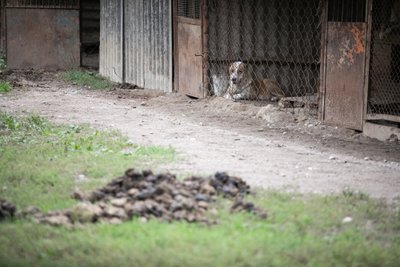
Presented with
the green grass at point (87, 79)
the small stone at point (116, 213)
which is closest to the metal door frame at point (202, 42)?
the green grass at point (87, 79)

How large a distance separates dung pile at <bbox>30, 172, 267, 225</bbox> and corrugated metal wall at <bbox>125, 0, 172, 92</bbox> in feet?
28.1

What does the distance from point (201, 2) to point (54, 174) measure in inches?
274

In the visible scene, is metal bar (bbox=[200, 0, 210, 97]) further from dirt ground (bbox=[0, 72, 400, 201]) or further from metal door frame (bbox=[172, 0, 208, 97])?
dirt ground (bbox=[0, 72, 400, 201])

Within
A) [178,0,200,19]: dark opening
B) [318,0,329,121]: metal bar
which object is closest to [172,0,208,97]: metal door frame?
[178,0,200,19]: dark opening

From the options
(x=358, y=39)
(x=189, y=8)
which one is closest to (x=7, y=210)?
(x=358, y=39)

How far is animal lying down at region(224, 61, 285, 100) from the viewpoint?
14.4 metres

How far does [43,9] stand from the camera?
1994 centimetres

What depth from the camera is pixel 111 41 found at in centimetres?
1838

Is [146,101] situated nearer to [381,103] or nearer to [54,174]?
[381,103]

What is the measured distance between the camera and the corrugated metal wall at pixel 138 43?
16.1 m

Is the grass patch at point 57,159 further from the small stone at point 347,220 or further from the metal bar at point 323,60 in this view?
the metal bar at point 323,60

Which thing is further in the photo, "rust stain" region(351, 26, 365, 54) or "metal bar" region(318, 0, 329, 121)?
"metal bar" region(318, 0, 329, 121)

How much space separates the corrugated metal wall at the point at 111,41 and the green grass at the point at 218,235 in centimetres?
965

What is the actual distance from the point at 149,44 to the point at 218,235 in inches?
419
